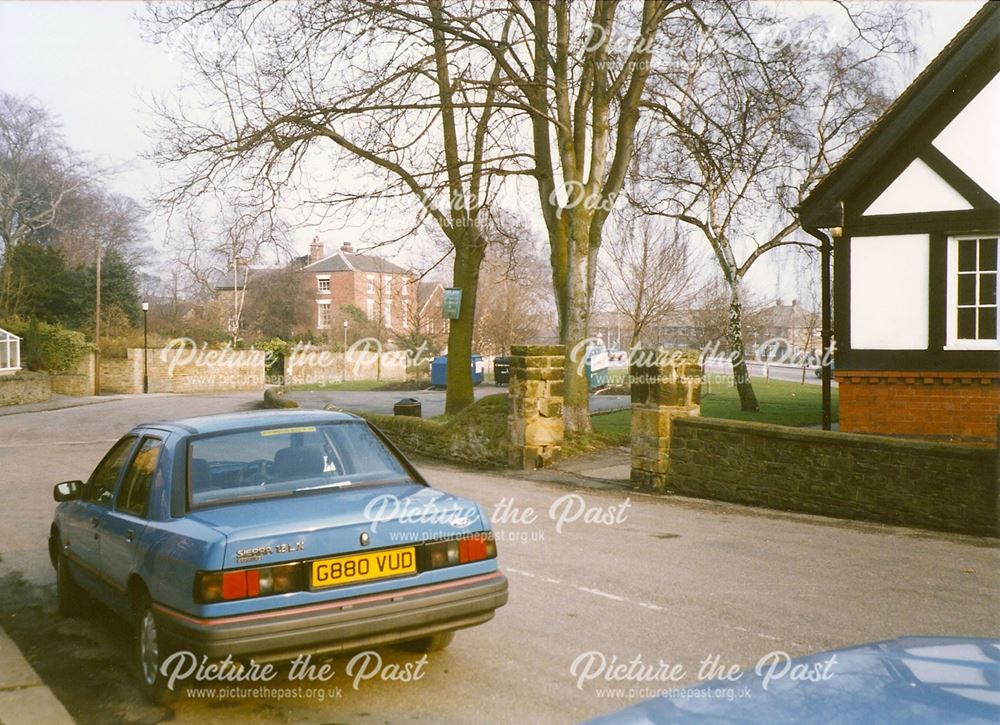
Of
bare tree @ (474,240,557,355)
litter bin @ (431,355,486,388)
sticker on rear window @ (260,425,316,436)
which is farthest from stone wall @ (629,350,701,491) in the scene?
bare tree @ (474,240,557,355)

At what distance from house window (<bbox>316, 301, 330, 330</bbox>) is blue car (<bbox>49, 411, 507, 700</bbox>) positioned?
7941cm

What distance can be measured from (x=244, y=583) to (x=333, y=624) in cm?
46

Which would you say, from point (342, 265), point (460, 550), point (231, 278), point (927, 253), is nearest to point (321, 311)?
point (342, 265)

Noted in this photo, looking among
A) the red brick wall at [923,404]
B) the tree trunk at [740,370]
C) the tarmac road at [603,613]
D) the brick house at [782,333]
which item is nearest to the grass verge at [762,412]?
the tree trunk at [740,370]

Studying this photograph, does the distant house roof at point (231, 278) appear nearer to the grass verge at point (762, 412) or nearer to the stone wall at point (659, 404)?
the grass verge at point (762, 412)

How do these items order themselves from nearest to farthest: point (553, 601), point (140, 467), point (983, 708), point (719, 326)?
point (983, 708) < point (140, 467) < point (553, 601) < point (719, 326)

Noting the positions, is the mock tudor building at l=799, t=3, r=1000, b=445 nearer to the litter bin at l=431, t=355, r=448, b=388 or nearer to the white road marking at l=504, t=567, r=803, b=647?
the white road marking at l=504, t=567, r=803, b=647

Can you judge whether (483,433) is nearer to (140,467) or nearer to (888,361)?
(888,361)

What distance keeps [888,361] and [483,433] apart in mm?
6655

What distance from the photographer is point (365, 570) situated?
4.66 meters

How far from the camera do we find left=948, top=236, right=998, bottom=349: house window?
1405cm

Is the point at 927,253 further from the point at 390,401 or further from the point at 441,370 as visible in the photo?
the point at 441,370

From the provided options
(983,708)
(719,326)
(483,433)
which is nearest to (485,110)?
(483,433)

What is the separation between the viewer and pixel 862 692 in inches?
94.4
